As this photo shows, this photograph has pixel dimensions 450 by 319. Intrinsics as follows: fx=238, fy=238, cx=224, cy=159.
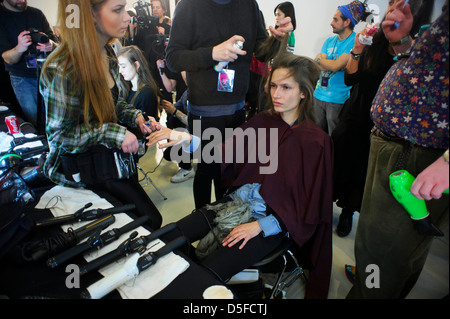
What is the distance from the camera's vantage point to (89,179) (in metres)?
1.07

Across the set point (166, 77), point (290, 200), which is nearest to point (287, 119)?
point (290, 200)

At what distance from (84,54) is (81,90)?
0.15 meters

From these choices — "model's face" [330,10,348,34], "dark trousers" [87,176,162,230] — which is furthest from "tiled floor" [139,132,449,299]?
"model's face" [330,10,348,34]

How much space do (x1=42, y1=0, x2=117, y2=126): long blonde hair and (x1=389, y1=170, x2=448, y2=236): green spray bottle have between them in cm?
115

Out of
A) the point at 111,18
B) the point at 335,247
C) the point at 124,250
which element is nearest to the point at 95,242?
the point at 124,250

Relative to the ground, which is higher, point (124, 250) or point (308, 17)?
point (308, 17)

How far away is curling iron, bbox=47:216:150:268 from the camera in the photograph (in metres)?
0.69

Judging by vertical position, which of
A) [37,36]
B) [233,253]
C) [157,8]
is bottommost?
[233,253]

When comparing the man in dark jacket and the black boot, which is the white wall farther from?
the black boot

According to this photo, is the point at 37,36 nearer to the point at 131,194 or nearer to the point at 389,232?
the point at 131,194

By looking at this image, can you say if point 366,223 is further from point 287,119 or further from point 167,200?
point 167,200

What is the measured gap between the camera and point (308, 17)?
110 inches

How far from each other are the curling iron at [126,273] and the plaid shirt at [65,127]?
22.0 inches

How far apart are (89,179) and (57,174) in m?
0.16
